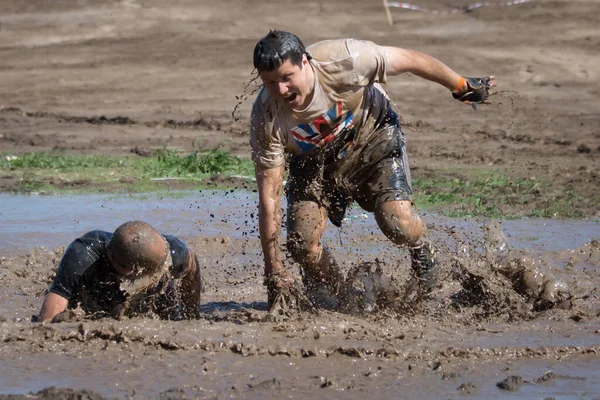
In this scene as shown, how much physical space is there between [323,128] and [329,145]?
0.62 ft

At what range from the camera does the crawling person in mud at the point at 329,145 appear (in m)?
5.27

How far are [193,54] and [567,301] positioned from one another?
1162cm

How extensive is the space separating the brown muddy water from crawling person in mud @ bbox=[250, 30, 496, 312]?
349mm

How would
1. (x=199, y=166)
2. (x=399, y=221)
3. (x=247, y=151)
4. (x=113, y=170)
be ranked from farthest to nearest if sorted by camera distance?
(x=247, y=151) → (x=113, y=170) → (x=199, y=166) → (x=399, y=221)

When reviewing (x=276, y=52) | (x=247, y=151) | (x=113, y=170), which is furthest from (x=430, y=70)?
(x=247, y=151)

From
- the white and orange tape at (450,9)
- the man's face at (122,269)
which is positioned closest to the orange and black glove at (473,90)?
the man's face at (122,269)

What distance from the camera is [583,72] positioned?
15430 millimetres

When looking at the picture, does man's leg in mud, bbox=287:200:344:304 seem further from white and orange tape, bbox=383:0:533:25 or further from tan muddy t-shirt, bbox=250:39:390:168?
white and orange tape, bbox=383:0:533:25

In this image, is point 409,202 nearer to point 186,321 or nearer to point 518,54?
point 186,321

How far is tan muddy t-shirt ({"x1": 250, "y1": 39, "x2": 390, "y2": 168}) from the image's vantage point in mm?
5293

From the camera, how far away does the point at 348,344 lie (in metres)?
5.24

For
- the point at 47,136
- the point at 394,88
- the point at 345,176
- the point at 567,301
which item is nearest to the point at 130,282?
the point at 345,176

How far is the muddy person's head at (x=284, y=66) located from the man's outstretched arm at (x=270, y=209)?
1.25ft

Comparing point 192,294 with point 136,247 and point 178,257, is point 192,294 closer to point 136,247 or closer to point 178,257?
point 178,257
